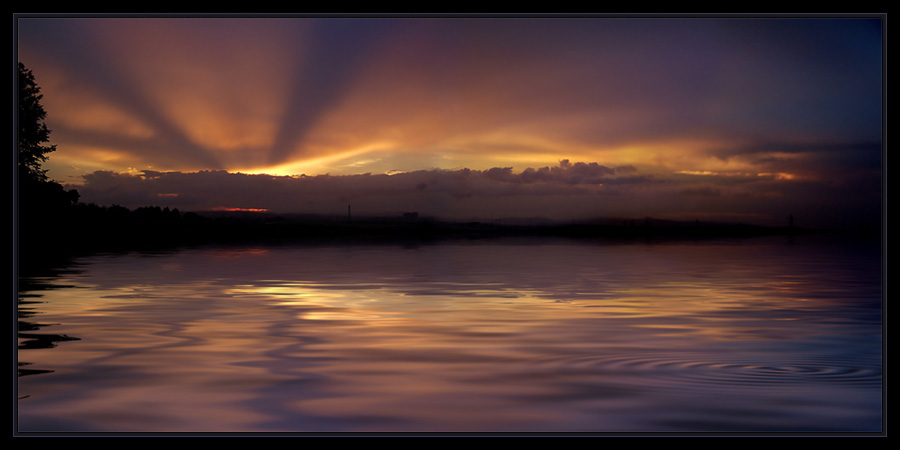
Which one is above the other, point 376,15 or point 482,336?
point 376,15

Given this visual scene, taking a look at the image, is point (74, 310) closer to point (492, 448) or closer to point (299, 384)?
point (299, 384)

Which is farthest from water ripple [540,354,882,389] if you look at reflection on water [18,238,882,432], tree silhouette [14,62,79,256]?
tree silhouette [14,62,79,256]

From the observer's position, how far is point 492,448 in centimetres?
738

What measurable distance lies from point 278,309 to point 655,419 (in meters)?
10.6

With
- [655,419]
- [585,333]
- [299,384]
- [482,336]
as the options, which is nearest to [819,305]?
[585,333]

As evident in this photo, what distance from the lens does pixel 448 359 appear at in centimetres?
1127

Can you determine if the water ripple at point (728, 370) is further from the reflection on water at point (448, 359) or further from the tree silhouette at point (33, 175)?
the tree silhouette at point (33, 175)

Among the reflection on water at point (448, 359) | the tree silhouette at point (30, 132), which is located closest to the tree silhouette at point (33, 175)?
the tree silhouette at point (30, 132)

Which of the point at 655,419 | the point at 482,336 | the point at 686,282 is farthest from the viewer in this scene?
the point at 686,282

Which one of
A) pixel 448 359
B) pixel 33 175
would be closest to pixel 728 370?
pixel 448 359

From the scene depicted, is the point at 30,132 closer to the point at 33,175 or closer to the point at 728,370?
the point at 33,175

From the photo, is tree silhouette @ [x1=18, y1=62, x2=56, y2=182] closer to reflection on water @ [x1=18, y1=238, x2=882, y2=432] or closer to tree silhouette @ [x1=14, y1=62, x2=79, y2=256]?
tree silhouette @ [x1=14, y1=62, x2=79, y2=256]

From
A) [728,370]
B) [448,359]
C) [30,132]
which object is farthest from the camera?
[30,132]

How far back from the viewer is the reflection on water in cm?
834
